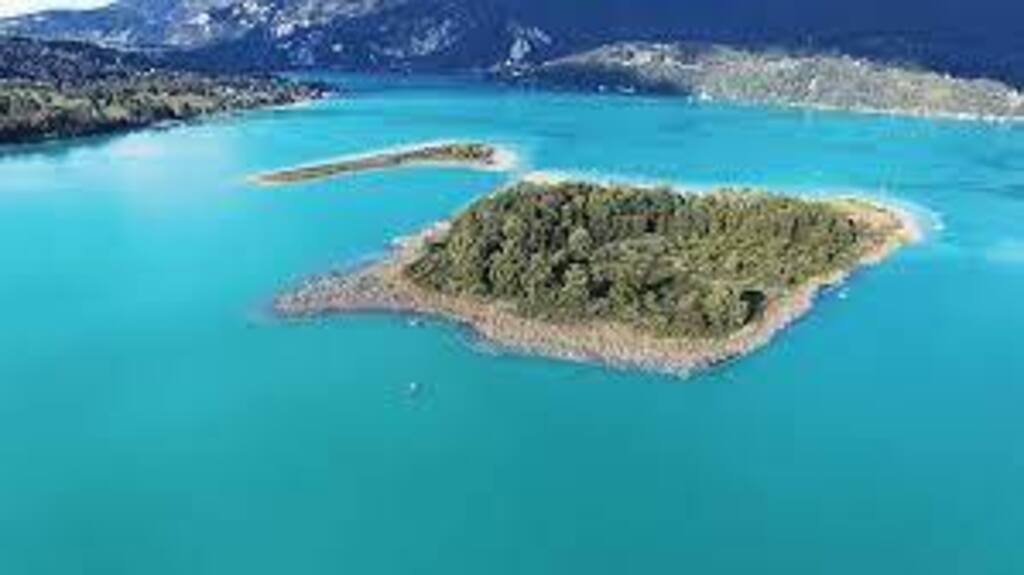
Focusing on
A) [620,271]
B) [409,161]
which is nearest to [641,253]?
[620,271]

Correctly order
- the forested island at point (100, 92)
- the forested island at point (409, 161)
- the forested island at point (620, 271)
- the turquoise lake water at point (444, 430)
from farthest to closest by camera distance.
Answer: the forested island at point (100, 92)
the forested island at point (409, 161)
the forested island at point (620, 271)
the turquoise lake water at point (444, 430)

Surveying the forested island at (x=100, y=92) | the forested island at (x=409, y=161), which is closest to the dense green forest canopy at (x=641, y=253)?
the forested island at (x=409, y=161)

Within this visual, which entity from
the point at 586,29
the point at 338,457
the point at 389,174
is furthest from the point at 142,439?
the point at 586,29

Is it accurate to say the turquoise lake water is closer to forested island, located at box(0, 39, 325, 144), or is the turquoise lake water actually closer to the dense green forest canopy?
the dense green forest canopy

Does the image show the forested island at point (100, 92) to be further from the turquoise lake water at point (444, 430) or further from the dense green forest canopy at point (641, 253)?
the dense green forest canopy at point (641, 253)

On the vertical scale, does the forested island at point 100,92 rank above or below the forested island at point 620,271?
below
